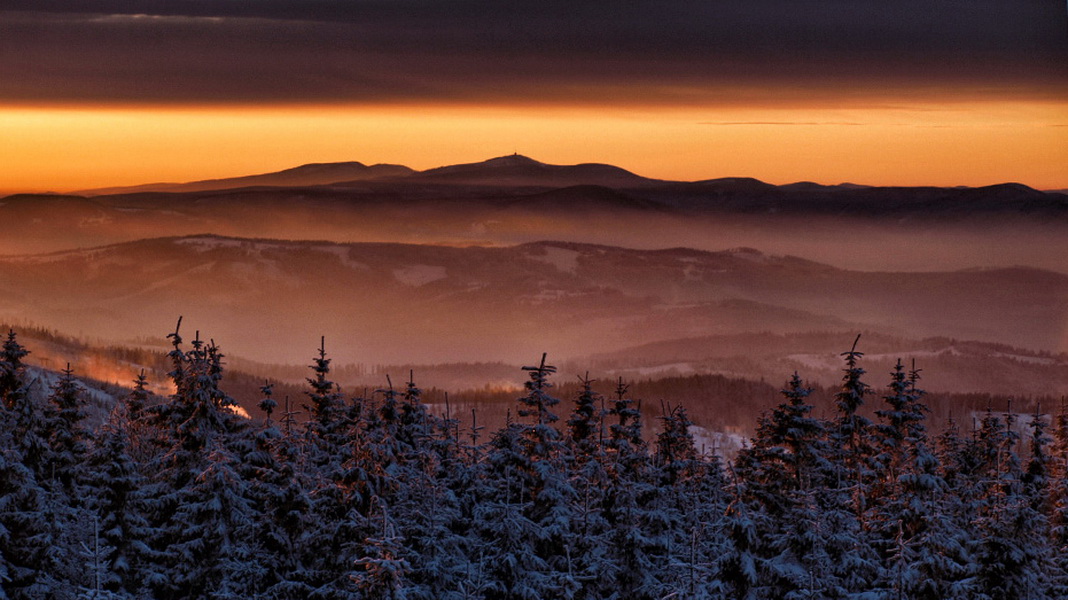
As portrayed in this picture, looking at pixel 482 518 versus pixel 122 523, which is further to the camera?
pixel 482 518

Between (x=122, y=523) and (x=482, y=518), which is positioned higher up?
(x=482, y=518)

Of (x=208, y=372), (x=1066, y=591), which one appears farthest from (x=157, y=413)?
(x=1066, y=591)

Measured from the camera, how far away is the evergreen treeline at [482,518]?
153 ft

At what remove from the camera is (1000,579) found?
4800 centimetres

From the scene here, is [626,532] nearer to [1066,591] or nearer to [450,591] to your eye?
[450,591]

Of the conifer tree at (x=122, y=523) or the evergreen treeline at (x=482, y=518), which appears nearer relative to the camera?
the evergreen treeline at (x=482, y=518)

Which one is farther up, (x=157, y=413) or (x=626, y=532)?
(x=157, y=413)

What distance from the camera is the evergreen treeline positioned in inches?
1836

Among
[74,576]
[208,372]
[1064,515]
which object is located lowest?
[74,576]

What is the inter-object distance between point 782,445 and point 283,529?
17.9m

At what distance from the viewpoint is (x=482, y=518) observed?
165 ft

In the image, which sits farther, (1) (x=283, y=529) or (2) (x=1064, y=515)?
(2) (x=1064, y=515)

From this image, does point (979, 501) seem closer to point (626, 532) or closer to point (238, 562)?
point (626, 532)

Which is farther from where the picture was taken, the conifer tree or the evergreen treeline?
the conifer tree
